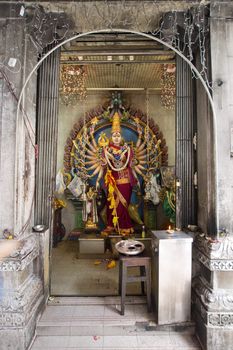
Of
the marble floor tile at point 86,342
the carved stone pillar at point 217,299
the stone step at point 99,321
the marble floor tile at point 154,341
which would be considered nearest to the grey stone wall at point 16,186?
the stone step at point 99,321

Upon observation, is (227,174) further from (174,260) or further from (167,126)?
(167,126)

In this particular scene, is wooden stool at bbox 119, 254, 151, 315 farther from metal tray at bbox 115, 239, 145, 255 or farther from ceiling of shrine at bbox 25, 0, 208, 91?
ceiling of shrine at bbox 25, 0, 208, 91

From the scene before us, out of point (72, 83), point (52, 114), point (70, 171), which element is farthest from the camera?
point (70, 171)

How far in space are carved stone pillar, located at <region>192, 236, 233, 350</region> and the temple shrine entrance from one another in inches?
132

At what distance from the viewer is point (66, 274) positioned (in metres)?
5.41

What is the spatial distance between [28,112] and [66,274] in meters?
3.19

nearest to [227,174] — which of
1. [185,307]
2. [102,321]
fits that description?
[185,307]

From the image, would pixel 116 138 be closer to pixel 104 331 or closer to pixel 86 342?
pixel 104 331

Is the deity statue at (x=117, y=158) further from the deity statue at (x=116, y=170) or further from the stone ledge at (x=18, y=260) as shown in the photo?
the stone ledge at (x=18, y=260)

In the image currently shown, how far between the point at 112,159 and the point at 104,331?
16.1ft

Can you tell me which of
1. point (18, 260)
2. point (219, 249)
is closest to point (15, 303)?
point (18, 260)

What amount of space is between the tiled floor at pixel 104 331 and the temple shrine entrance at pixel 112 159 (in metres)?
2.81

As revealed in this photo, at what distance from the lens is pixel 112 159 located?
7875 millimetres

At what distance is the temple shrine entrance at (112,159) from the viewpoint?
718 centimetres
